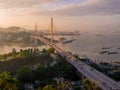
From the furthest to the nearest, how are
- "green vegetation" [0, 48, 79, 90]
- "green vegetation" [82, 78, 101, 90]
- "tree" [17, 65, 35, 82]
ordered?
"tree" [17, 65, 35, 82], "green vegetation" [0, 48, 79, 90], "green vegetation" [82, 78, 101, 90]

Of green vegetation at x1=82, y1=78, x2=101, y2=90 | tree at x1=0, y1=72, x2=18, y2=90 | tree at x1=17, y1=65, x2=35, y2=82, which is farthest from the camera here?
tree at x1=17, y1=65, x2=35, y2=82

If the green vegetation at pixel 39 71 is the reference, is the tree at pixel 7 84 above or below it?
above

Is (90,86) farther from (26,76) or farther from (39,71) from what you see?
(39,71)

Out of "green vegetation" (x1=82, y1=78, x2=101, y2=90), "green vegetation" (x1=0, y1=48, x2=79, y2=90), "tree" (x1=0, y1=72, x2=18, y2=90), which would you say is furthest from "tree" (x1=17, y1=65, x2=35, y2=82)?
"tree" (x1=0, y1=72, x2=18, y2=90)

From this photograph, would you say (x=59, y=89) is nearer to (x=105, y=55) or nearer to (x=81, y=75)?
(x=81, y=75)

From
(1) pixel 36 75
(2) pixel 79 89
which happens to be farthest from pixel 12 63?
(2) pixel 79 89

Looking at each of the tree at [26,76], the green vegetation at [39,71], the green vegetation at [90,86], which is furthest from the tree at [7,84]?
the tree at [26,76]

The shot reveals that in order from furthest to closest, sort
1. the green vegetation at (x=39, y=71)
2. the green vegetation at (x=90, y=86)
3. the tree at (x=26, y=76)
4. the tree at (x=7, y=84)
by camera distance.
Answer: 1. the tree at (x=26, y=76)
2. the green vegetation at (x=39, y=71)
3. the green vegetation at (x=90, y=86)
4. the tree at (x=7, y=84)

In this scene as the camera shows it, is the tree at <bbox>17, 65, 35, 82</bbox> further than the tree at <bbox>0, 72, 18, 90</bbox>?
Yes

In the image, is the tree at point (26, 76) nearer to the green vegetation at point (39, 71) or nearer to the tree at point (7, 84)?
the green vegetation at point (39, 71)

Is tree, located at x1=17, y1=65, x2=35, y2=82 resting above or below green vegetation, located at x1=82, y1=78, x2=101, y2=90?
below

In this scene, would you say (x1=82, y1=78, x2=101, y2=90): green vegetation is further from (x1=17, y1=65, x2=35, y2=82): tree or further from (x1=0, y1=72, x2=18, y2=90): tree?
(x1=17, y1=65, x2=35, y2=82): tree
